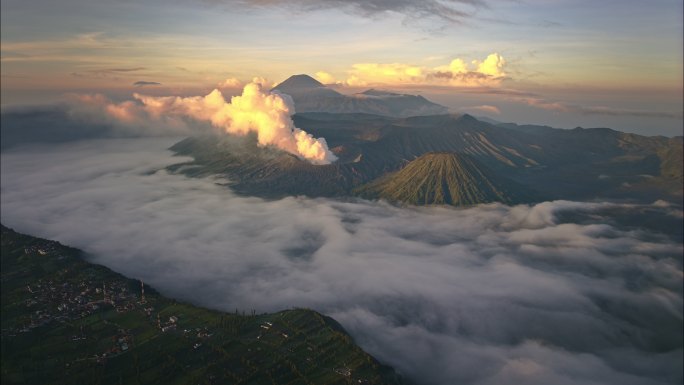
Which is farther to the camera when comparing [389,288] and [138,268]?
[138,268]

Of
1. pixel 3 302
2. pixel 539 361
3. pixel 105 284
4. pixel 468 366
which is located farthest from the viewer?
pixel 105 284

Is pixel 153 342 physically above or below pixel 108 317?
above

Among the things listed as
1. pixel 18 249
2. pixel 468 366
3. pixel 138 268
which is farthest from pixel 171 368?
pixel 18 249

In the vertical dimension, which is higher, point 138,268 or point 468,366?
A: point 468,366

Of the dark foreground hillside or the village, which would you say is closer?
the dark foreground hillside

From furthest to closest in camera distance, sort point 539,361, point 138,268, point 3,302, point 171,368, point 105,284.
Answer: point 138,268, point 105,284, point 3,302, point 539,361, point 171,368

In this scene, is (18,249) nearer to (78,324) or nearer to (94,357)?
(78,324)

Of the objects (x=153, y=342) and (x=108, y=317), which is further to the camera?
(x=108, y=317)

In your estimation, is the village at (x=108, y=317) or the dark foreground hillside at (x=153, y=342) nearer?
the dark foreground hillside at (x=153, y=342)
